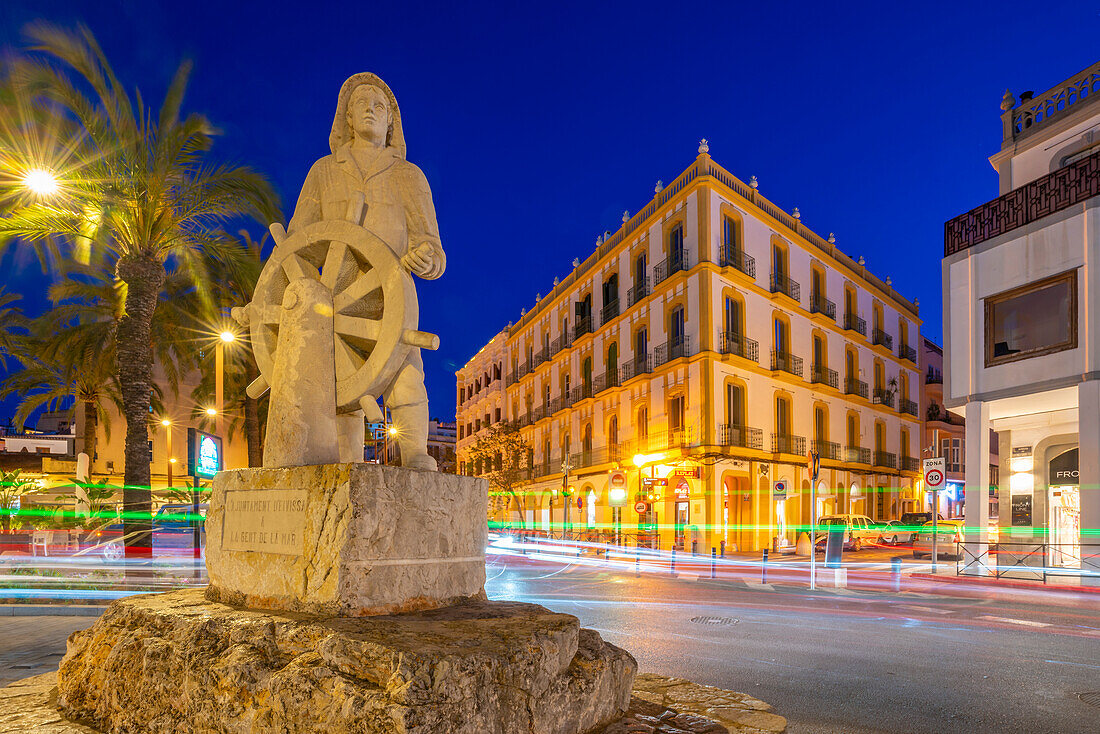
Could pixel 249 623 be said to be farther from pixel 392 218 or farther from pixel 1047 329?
pixel 1047 329

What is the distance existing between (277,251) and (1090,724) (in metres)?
6.40

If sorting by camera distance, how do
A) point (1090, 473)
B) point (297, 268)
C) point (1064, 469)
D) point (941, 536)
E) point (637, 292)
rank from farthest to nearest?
point (941, 536) → point (637, 292) → point (1064, 469) → point (1090, 473) → point (297, 268)

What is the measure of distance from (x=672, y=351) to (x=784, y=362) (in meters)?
5.41

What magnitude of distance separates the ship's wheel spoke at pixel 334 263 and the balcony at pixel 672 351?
24.6 m

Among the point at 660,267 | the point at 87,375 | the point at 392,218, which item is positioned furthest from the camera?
the point at 660,267

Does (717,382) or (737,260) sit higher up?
(737,260)

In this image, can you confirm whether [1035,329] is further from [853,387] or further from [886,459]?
[886,459]

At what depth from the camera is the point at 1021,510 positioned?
1986 centimetres

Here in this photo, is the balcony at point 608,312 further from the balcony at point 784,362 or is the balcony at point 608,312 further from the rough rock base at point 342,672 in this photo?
the rough rock base at point 342,672

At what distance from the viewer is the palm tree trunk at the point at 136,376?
12562 millimetres

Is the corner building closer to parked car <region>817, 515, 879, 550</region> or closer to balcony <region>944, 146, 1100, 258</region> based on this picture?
parked car <region>817, 515, 879, 550</region>

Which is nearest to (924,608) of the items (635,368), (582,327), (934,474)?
(934,474)

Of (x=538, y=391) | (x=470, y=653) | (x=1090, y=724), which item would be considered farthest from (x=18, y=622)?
(x=538, y=391)

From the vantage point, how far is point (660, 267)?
3070 cm
